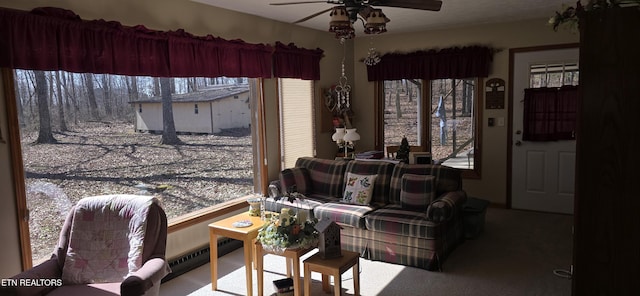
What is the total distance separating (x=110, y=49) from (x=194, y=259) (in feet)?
6.37

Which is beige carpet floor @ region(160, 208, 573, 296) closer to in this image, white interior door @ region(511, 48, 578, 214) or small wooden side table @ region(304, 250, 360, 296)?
small wooden side table @ region(304, 250, 360, 296)

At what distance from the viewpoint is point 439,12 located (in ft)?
15.5

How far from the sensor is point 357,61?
659cm

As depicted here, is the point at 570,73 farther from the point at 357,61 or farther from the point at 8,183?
the point at 8,183

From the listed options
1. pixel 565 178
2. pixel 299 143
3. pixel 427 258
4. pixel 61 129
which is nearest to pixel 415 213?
pixel 427 258

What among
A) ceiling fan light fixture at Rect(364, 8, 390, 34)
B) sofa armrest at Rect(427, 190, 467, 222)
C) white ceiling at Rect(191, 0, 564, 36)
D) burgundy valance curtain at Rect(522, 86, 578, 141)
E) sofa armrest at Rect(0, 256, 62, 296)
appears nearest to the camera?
sofa armrest at Rect(0, 256, 62, 296)

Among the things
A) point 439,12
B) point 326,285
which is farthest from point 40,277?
point 439,12

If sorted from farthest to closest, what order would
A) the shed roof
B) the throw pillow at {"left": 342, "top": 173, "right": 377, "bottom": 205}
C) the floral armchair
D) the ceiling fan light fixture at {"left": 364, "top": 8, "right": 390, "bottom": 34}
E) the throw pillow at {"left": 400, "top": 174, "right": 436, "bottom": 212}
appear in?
the throw pillow at {"left": 342, "top": 173, "right": 377, "bottom": 205} < the throw pillow at {"left": 400, "top": 174, "right": 436, "bottom": 212} < the shed roof < the ceiling fan light fixture at {"left": 364, "top": 8, "right": 390, "bottom": 34} < the floral armchair

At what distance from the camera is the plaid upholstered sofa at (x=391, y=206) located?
383cm

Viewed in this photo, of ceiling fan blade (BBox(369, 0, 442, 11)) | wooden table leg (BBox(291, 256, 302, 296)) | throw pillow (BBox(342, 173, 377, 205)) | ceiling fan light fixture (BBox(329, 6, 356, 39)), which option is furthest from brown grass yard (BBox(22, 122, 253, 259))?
ceiling fan blade (BBox(369, 0, 442, 11))

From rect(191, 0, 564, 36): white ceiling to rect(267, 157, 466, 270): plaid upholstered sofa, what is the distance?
1627mm

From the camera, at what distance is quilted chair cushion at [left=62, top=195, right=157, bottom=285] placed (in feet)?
9.08

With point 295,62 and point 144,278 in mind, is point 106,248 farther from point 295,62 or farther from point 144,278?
point 295,62

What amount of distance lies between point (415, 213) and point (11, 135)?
317 cm
